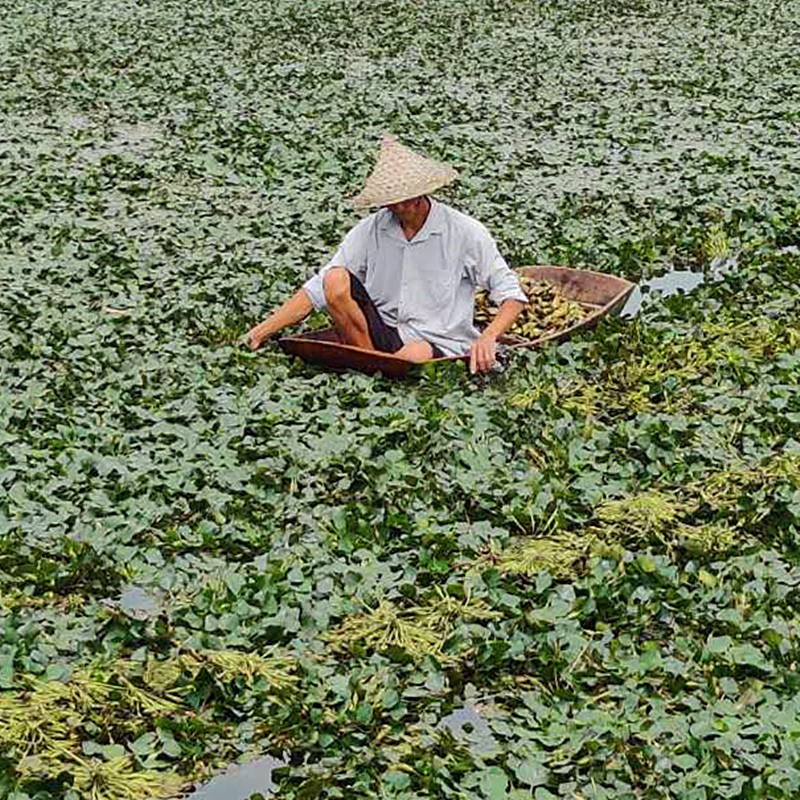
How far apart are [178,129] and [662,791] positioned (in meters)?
8.88

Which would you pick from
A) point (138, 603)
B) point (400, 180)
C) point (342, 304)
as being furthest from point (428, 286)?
point (138, 603)

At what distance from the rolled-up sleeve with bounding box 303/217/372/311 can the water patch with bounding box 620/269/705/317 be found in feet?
5.16

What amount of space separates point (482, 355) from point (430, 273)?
1.64 feet

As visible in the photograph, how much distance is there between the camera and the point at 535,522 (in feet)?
16.3

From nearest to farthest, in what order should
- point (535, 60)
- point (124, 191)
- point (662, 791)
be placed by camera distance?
point (662, 791) → point (124, 191) → point (535, 60)

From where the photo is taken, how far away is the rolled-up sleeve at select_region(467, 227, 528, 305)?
615 centimetres

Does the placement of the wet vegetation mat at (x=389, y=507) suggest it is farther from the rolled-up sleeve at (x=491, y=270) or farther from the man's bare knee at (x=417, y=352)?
the rolled-up sleeve at (x=491, y=270)

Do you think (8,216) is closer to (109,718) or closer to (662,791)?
(109,718)

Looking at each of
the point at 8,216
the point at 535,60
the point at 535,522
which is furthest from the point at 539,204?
the point at 535,60

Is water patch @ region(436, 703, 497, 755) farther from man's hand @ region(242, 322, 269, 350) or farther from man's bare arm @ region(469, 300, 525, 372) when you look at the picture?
man's hand @ region(242, 322, 269, 350)

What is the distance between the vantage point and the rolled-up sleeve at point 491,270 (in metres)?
6.15

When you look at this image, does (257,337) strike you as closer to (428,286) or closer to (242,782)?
(428,286)

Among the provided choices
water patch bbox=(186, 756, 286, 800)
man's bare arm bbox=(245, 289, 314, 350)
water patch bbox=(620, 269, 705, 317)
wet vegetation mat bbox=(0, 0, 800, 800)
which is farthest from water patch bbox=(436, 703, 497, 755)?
water patch bbox=(620, 269, 705, 317)

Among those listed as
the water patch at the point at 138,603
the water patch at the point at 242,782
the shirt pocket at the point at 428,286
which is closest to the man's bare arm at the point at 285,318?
the shirt pocket at the point at 428,286
